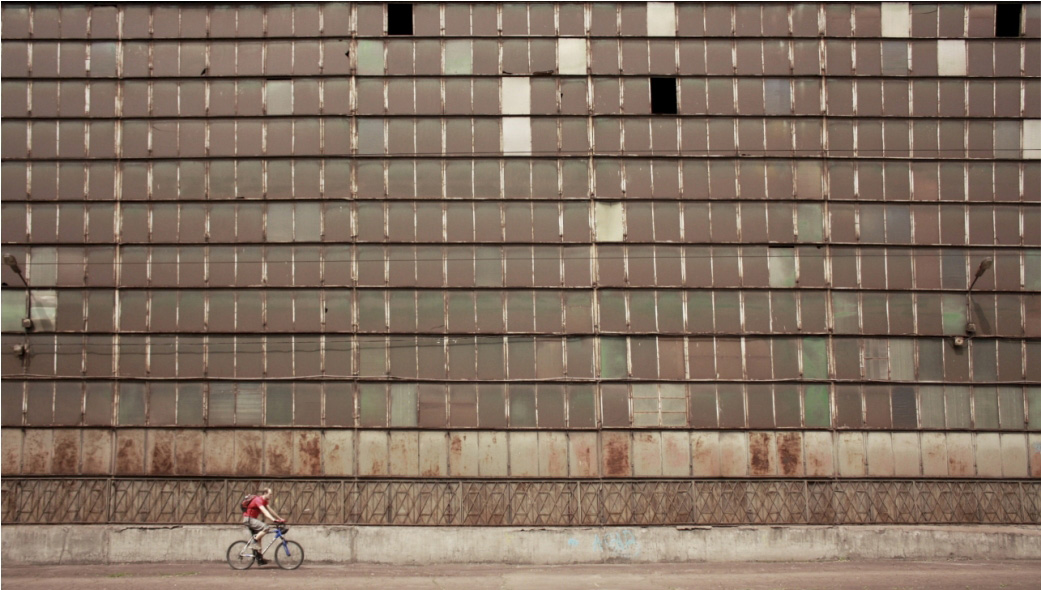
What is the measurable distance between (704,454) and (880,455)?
16.2ft

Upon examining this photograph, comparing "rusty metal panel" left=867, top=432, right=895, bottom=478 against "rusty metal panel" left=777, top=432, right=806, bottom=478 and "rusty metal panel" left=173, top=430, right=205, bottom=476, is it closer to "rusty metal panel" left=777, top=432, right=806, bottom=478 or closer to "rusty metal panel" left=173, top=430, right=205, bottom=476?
"rusty metal panel" left=777, top=432, right=806, bottom=478

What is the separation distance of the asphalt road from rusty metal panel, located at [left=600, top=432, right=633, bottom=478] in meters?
2.49

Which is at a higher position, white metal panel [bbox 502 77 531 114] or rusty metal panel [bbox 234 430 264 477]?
white metal panel [bbox 502 77 531 114]

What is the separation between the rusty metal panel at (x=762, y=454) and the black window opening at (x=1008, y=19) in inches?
535

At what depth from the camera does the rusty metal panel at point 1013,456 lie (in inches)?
943

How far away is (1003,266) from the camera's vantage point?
964 inches

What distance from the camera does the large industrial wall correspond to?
24.0 metres

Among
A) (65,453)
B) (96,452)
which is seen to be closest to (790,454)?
(96,452)

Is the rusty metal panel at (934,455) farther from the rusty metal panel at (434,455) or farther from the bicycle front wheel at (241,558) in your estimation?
the bicycle front wheel at (241,558)

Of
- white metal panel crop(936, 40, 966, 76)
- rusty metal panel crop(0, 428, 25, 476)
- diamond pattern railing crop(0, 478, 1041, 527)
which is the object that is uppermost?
white metal panel crop(936, 40, 966, 76)

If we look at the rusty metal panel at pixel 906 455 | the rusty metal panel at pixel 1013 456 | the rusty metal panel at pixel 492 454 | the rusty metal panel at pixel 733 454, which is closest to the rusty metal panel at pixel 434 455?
the rusty metal panel at pixel 492 454

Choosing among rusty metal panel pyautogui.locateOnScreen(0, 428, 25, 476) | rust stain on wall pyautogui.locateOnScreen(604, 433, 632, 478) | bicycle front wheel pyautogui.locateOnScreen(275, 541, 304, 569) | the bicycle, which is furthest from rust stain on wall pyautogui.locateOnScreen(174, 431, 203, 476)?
rust stain on wall pyautogui.locateOnScreen(604, 433, 632, 478)

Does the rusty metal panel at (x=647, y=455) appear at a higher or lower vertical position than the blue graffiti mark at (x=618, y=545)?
higher

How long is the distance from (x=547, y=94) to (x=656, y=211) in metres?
4.62
